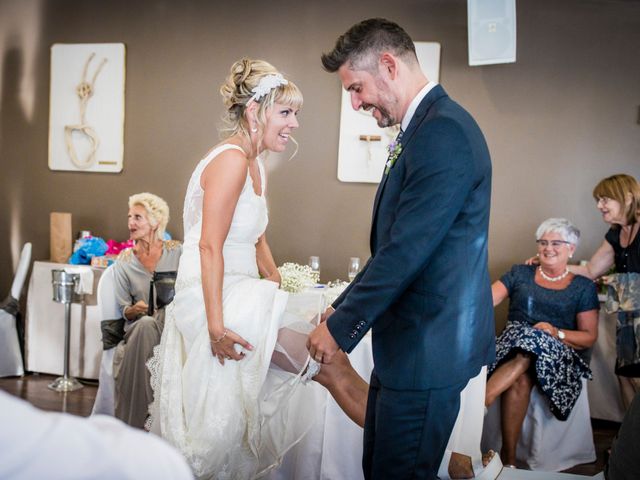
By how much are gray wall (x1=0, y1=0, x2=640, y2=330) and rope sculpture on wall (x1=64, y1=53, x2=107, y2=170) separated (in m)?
0.13

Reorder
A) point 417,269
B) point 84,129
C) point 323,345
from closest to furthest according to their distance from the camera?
point 417,269 → point 323,345 → point 84,129

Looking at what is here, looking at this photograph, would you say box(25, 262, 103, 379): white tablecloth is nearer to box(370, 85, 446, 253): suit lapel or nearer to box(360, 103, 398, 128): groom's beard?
box(360, 103, 398, 128): groom's beard

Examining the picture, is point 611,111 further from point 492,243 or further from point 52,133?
point 52,133

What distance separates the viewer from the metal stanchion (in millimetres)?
4773

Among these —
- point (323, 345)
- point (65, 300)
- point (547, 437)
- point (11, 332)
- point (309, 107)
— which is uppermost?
point (309, 107)

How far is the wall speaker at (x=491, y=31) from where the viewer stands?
4.80 meters

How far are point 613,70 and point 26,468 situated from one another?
524cm

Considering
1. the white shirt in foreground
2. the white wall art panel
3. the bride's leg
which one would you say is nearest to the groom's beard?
the bride's leg

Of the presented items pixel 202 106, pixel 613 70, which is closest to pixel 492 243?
pixel 613 70

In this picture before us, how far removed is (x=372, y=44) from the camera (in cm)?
185

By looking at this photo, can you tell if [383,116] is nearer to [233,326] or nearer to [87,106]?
[233,326]

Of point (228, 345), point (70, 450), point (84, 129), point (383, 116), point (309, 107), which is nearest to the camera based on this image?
point (70, 450)

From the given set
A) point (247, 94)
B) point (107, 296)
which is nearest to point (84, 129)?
point (107, 296)

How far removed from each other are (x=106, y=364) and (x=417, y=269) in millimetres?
2856
